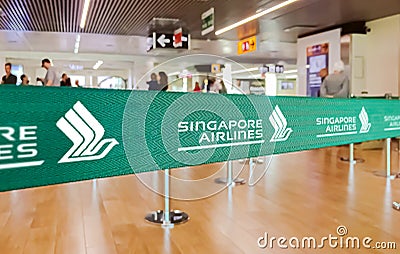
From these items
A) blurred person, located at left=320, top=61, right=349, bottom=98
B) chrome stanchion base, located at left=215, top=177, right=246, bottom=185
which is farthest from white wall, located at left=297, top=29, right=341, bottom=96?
chrome stanchion base, located at left=215, top=177, right=246, bottom=185

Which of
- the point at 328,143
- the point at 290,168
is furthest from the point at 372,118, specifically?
the point at 290,168

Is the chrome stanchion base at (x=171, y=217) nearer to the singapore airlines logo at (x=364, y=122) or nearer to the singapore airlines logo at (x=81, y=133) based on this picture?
the singapore airlines logo at (x=364, y=122)

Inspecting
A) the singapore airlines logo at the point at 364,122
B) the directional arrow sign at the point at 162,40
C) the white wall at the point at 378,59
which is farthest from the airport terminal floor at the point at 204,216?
the directional arrow sign at the point at 162,40

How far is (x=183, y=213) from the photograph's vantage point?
102 inches

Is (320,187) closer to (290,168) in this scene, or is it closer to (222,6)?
(290,168)

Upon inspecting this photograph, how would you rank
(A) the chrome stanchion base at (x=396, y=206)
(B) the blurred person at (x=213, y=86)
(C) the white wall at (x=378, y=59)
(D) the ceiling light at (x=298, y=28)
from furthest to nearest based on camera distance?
1. (D) the ceiling light at (x=298, y=28)
2. (C) the white wall at (x=378, y=59)
3. (A) the chrome stanchion base at (x=396, y=206)
4. (B) the blurred person at (x=213, y=86)

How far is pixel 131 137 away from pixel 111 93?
0.50ft

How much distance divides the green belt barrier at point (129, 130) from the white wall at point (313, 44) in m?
7.20

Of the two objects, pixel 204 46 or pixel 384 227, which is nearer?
pixel 384 227

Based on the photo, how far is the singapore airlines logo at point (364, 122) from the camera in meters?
2.32

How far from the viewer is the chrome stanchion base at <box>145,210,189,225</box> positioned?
7.88 ft

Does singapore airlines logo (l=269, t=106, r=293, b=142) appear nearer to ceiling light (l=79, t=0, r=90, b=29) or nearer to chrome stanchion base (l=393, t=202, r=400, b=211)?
chrome stanchion base (l=393, t=202, r=400, b=211)

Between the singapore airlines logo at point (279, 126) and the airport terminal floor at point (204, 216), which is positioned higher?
the singapore airlines logo at point (279, 126)

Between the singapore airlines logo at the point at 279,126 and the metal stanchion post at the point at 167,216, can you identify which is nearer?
the singapore airlines logo at the point at 279,126
